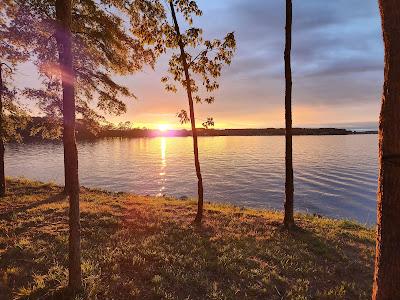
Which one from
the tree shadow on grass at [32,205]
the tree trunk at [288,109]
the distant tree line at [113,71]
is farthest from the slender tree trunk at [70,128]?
the tree trunk at [288,109]

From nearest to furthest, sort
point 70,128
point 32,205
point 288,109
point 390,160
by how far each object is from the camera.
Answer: point 390,160 → point 70,128 → point 288,109 → point 32,205

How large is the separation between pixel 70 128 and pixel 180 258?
17.2 ft

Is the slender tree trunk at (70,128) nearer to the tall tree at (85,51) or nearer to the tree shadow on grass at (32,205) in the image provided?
the tall tree at (85,51)

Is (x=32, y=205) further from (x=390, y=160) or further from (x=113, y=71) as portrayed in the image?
(x=390, y=160)

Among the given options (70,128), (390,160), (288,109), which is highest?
(288,109)

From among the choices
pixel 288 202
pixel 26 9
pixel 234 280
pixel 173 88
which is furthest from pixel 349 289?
pixel 26 9

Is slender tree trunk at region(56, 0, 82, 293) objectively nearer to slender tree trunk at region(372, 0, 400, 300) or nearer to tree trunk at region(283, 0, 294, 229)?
slender tree trunk at region(372, 0, 400, 300)

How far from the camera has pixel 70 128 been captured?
7.05m

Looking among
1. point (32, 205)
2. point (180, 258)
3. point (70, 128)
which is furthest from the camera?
point (32, 205)

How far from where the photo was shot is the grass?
26.6 feet

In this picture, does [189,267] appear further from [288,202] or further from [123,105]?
[123,105]

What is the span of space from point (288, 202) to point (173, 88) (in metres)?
7.22

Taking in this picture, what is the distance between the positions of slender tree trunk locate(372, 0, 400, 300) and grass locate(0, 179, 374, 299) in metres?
4.66

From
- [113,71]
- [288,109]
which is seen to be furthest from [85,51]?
[288,109]
